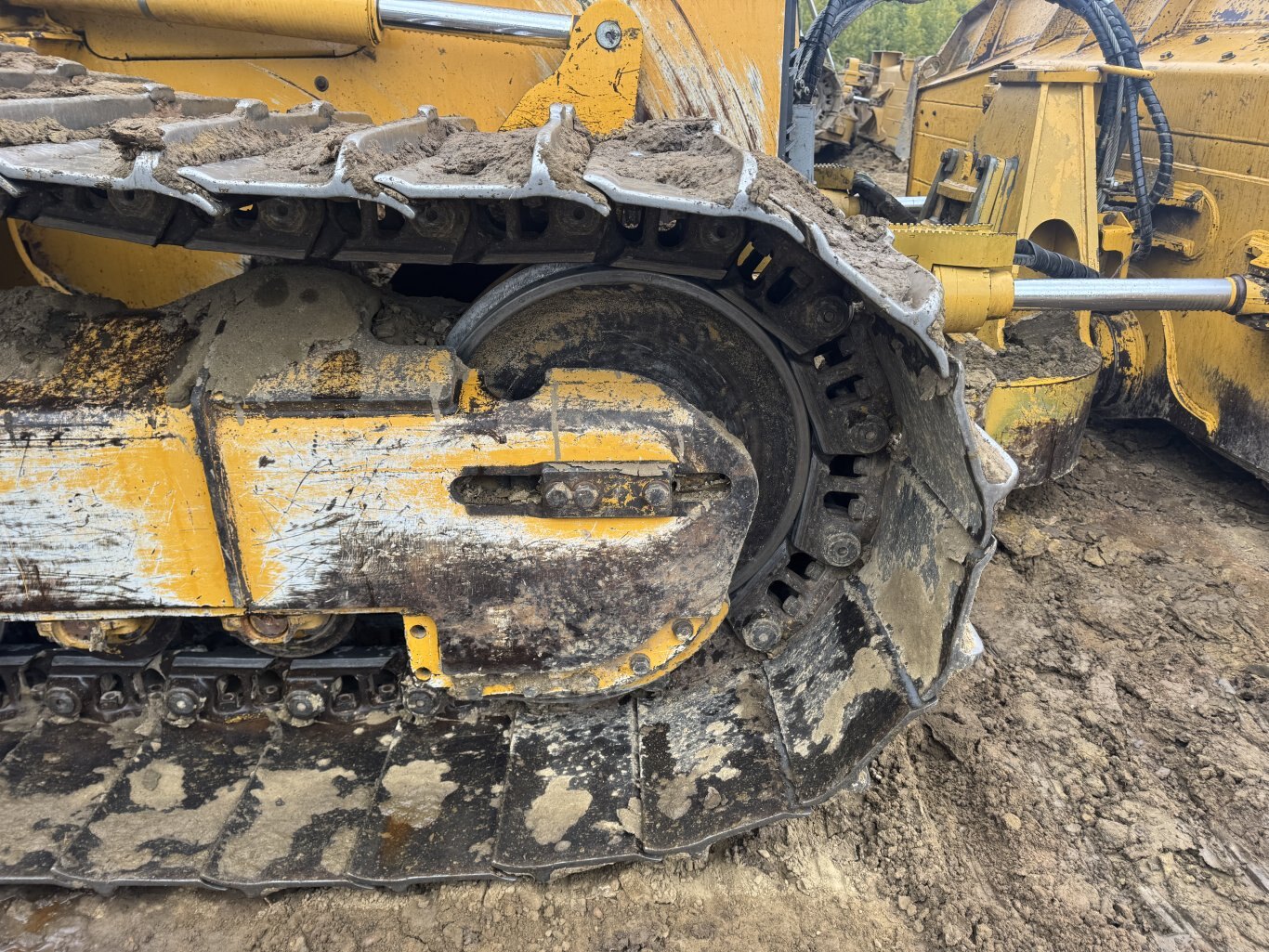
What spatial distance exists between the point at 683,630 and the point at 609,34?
1359mm

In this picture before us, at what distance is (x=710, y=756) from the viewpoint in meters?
1.78

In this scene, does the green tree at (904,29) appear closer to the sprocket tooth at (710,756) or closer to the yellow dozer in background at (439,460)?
the yellow dozer in background at (439,460)

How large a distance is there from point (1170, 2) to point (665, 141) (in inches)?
165

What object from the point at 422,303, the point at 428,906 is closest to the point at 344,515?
the point at 422,303

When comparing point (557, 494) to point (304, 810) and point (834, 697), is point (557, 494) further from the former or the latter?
point (304, 810)

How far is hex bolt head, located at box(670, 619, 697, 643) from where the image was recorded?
1.73 metres

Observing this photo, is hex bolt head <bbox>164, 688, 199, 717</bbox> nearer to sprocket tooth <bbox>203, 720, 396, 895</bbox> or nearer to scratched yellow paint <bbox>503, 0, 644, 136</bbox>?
sprocket tooth <bbox>203, 720, 396, 895</bbox>

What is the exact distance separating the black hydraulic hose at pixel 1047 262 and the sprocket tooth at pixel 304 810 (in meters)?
2.62

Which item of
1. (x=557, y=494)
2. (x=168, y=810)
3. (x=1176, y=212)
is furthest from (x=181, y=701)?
(x=1176, y=212)

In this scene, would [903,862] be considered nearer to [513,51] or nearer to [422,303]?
[422,303]

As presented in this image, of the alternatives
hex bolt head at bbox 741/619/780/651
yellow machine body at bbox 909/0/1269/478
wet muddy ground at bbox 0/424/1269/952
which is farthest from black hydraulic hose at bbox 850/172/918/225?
hex bolt head at bbox 741/619/780/651

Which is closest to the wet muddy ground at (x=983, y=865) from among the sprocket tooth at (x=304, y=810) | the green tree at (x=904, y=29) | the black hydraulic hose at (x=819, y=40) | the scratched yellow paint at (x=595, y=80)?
the sprocket tooth at (x=304, y=810)

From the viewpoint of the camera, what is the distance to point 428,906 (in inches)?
66.1

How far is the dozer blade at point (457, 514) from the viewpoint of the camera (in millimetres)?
1420
